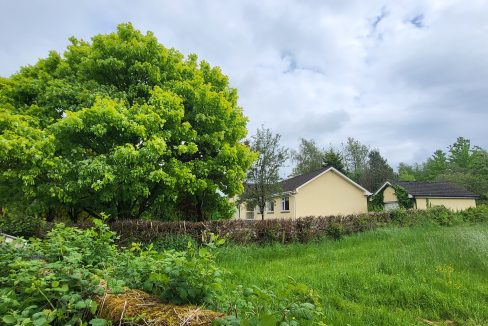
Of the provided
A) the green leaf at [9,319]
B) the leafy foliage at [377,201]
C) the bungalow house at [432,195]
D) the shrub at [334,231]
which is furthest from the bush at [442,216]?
the green leaf at [9,319]

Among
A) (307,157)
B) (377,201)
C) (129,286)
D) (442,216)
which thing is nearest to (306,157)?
(307,157)

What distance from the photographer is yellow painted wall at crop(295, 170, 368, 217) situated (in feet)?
94.5

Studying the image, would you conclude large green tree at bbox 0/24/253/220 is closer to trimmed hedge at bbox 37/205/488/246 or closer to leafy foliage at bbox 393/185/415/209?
trimmed hedge at bbox 37/205/488/246

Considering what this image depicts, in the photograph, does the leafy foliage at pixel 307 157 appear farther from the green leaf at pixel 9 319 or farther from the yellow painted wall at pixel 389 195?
the green leaf at pixel 9 319

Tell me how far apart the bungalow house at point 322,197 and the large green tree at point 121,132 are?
15662 mm

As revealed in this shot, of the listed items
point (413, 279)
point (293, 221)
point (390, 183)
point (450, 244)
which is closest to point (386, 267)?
point (413, 279)

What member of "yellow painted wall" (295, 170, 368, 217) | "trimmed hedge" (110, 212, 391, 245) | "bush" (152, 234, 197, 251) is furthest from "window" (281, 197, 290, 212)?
"bush" (152, 234, 197, 251)

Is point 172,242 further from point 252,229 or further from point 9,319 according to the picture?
point 9,319

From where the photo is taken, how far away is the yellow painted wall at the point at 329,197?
94.5 ft

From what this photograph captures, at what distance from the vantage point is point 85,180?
9.26m

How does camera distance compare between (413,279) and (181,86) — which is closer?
(413,279)

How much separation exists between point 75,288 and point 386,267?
6.18m

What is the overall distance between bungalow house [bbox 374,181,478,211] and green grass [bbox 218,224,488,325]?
25273 millimetres

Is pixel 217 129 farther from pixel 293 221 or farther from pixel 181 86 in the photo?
pixel 293 221
